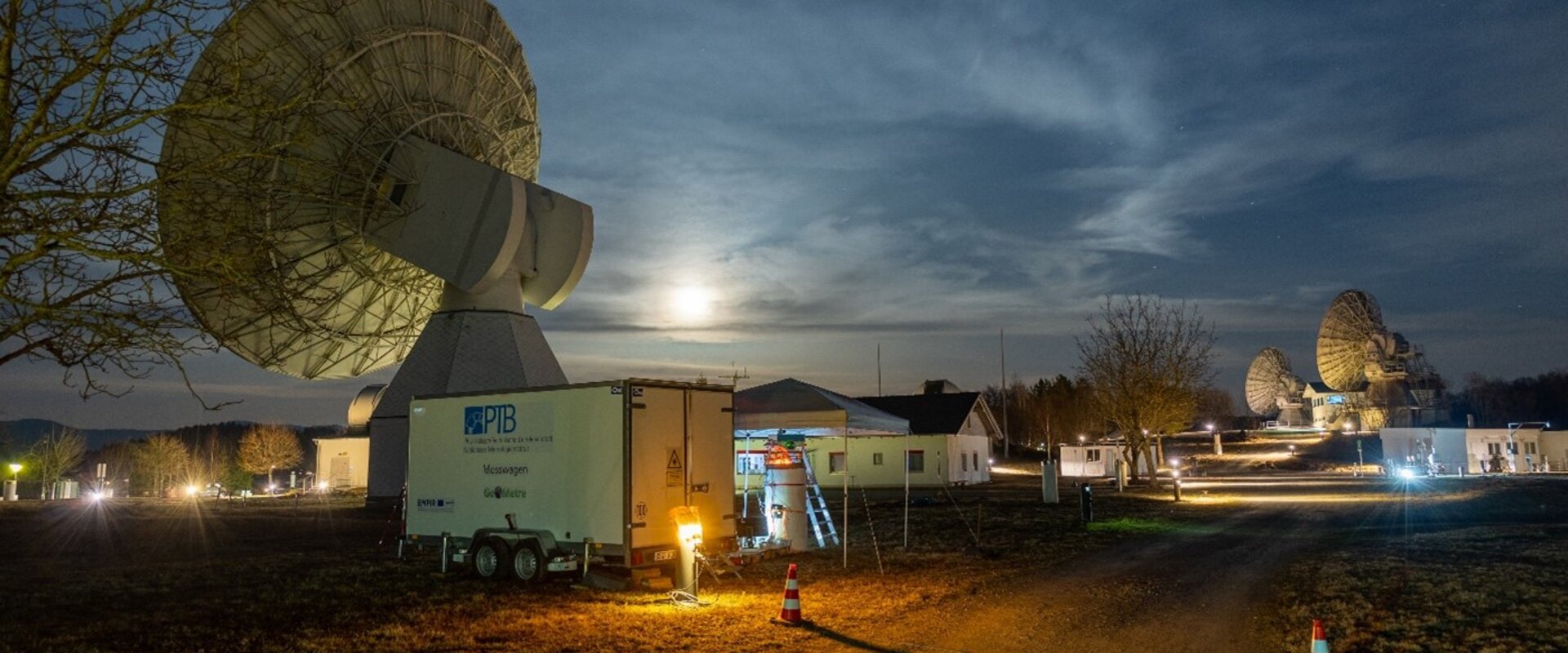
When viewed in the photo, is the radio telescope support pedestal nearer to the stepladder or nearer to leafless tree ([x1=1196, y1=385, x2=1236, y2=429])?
the stepladder

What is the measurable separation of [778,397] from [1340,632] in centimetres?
1518

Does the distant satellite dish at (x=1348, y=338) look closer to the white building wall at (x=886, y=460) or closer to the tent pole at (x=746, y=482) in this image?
the white building wall at (x=886, y=460)

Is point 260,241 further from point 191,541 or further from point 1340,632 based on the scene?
point 191,541

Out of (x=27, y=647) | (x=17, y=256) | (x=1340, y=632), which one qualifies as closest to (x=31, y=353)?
(x=17, y=256)

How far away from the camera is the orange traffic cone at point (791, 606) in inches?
447

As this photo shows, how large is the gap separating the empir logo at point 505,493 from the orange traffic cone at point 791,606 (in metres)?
4.63

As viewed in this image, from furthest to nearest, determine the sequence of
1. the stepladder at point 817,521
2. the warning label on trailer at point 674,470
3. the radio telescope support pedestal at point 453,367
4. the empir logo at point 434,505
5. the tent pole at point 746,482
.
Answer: the radio telescope support pedestal at point 453,367, the stepladder at point 817,521, the tent pole at point 746,482, the empir logo at point 434,505, the warning label on trailer at point 674,470

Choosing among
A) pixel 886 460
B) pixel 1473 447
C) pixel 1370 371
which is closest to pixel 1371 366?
pixel 1370 371

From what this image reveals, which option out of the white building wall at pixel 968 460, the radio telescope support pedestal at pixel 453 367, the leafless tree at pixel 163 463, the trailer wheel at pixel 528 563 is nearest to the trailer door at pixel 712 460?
the trailer wheel at pixel 528 563

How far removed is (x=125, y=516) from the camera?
33.7 meters

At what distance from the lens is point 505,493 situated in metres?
14.5

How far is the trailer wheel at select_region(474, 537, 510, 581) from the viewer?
1455 cm

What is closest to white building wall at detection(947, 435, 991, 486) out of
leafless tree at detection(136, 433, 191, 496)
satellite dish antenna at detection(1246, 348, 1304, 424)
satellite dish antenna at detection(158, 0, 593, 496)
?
satellite dish antenna at detection(158, 0, 593, 496)

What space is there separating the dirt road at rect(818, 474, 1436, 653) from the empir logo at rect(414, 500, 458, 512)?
7.22 metres
